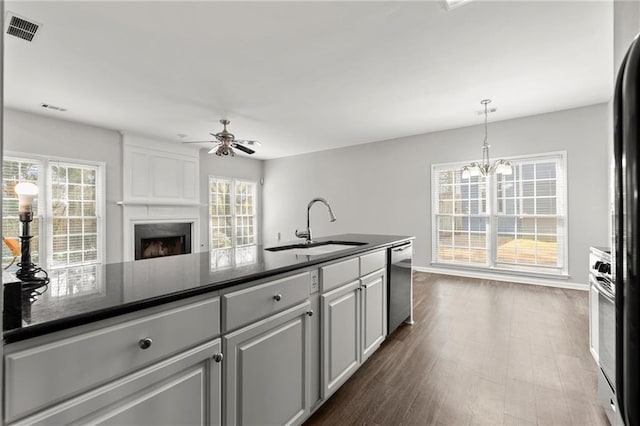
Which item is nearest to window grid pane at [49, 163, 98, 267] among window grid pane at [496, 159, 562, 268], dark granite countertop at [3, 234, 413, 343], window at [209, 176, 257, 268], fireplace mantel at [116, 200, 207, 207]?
fireplace mantel at [116, 200, 207, 207]

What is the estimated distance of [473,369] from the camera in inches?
90.1

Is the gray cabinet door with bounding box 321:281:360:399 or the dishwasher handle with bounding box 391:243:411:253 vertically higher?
the dishwasher handle with bounding box 391:243:411:253

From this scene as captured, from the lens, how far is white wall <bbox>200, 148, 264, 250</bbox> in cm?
700

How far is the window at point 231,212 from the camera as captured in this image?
23.9 ft

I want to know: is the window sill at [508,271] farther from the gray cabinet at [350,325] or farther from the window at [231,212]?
the window at [231,212]

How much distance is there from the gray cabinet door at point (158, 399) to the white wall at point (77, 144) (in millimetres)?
5366

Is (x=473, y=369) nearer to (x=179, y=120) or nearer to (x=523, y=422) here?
(x=523, y=422)

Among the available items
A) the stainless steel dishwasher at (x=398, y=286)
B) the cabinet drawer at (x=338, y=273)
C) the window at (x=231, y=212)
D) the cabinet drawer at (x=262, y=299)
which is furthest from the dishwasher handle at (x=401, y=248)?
the window at (x=231, y=212)

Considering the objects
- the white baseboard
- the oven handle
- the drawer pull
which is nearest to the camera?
the drawer pull

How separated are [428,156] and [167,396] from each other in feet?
19.1

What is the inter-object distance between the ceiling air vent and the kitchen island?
228cm

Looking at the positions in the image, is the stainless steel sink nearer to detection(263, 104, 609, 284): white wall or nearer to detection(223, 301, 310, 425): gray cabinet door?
detection(223, 301, 310, 425): gray cabinet door

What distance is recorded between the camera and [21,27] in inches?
96.3

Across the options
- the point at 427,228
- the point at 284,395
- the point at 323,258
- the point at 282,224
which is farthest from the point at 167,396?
the point at 282,224
